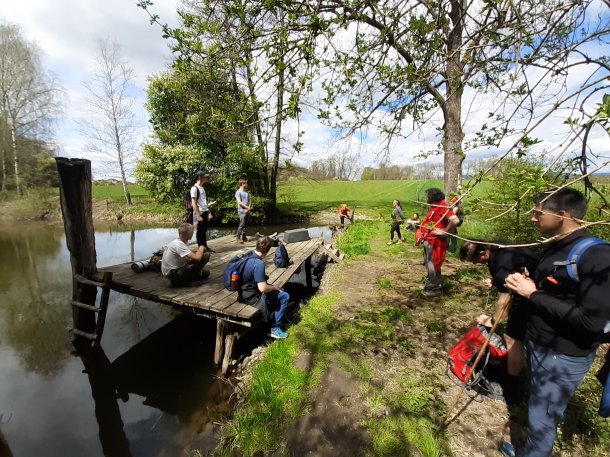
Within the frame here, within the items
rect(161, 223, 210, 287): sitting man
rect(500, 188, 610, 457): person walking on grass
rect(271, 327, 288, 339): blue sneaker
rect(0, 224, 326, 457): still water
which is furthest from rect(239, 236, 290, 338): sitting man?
rect(500, 188, 610, 457): person walking on grass

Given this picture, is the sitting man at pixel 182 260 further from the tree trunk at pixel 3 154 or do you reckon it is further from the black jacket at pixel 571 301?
the tree trunk at pixel 3 154

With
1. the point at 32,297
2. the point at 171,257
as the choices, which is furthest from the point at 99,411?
the point at 32,297

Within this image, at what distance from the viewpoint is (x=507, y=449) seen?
2.51m

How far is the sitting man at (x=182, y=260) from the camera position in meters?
5.01

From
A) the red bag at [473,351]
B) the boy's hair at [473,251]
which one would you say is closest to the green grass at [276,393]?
the red bag at [473,351]

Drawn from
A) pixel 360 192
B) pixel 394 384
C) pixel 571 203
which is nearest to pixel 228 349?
pixel 394 384

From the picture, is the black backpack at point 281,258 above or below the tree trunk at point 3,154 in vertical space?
below

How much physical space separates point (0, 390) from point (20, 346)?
1264 millimetres

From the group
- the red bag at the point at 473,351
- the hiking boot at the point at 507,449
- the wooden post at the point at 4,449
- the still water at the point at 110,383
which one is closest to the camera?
the wooden post at the point at 4,449

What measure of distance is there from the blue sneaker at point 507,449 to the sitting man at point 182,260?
4395 mm

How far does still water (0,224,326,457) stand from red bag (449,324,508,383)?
9.47 ft

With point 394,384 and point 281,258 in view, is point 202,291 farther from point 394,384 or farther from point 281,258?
point 394,384

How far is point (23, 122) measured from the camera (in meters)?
21.7

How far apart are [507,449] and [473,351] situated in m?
0.85
